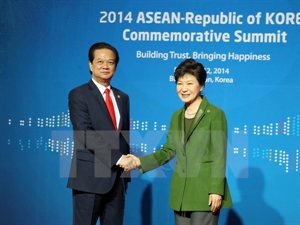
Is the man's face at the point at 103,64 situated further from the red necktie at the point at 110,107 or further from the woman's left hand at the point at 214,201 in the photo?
the woman's left hand at the point at 214,201

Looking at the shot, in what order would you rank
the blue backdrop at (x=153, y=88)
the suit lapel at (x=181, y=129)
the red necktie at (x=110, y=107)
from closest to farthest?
the suit lapel at (x=181, y=129), the red necktie at (x=110, y=107), the blue backdrop at (x=153, y=88)

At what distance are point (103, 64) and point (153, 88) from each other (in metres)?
0.96

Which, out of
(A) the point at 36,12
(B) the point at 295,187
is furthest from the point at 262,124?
(A) the point at 36,12

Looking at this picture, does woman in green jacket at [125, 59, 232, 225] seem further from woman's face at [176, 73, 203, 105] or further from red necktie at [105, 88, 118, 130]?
red necktie at [105, 88, 118, 130]

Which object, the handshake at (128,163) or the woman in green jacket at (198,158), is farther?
the handshake at (128,163)

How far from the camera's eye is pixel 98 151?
3.32 m

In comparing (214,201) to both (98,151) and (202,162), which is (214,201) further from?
(98,151)

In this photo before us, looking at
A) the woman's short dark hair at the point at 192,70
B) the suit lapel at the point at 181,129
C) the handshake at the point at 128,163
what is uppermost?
the woman's short dark hair at the point at 192,70

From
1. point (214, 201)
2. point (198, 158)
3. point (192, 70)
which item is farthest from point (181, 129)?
point (214, 201)

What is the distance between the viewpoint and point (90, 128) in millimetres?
3354

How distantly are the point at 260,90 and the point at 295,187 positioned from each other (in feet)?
2.60

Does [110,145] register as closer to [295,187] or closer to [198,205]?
[198,205]

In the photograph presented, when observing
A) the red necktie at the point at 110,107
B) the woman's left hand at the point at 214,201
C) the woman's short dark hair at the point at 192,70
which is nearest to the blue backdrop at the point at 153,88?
the red necktie at the point at 110,107

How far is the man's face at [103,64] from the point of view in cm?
341
